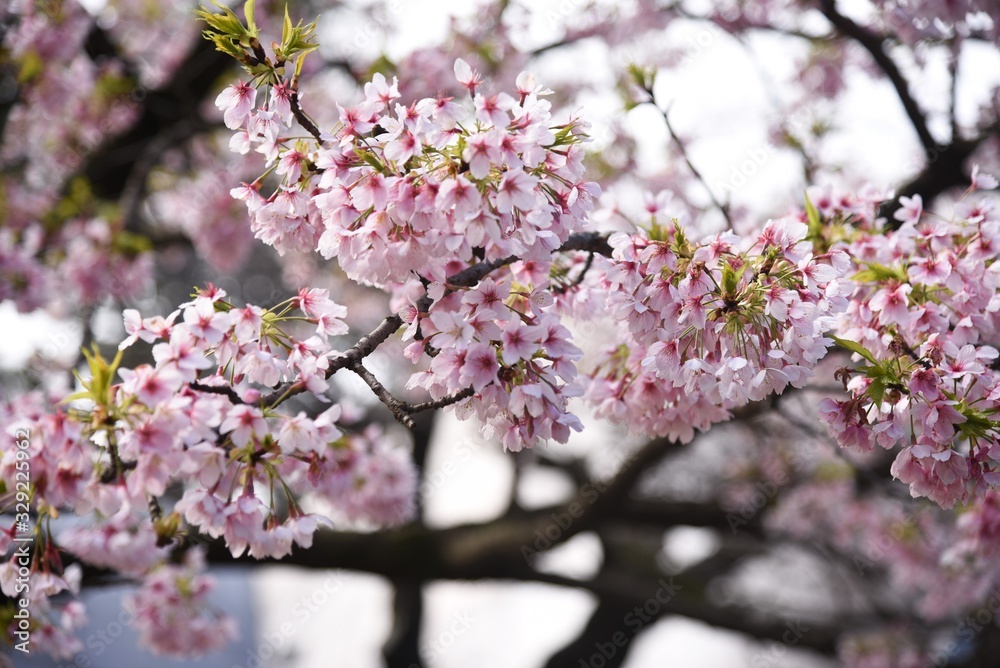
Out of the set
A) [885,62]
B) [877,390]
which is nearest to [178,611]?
[877,390]

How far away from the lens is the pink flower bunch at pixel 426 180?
1.39 m

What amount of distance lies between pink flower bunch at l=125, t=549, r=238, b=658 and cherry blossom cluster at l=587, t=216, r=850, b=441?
231 cm

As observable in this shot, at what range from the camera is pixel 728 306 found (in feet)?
5.01

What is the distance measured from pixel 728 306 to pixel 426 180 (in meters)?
0.68

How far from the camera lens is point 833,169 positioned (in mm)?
3637

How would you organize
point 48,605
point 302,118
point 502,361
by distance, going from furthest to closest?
point 48,605 → point 302,118 → point 502,361

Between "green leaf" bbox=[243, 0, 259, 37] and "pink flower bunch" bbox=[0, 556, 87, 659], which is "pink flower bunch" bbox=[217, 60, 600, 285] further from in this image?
"pink flower bunch" bbox=[0, 556, 87, 659]

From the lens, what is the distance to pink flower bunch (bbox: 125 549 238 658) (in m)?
3.05

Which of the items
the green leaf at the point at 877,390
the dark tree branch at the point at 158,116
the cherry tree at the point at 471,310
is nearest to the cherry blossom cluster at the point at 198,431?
the cherry tree at the point at 471,310

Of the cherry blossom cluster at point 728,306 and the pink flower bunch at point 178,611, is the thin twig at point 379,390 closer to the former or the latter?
the cherry blossom cluster at point 728,306

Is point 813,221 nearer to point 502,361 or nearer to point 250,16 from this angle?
point 502,361

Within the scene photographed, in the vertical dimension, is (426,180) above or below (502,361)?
above

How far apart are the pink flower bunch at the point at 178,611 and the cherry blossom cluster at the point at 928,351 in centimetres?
262

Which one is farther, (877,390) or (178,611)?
(178,611)
